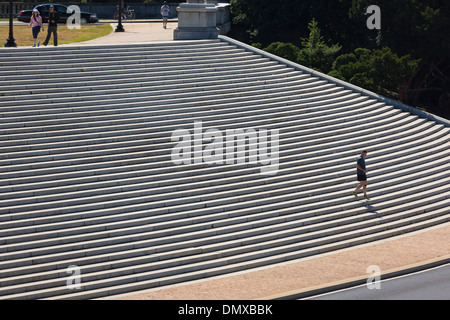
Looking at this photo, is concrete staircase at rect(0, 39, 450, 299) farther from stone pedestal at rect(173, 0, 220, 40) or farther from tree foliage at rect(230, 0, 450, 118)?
tree foliage at rect(230, 0, 450, 118)

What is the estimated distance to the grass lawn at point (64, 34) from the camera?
2955 cm

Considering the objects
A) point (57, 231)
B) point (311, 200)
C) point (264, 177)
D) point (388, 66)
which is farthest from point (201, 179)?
point (388, 66)

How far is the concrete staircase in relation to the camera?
651 inches

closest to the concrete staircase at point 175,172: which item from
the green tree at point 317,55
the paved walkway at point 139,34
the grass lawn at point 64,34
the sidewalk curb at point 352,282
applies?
the sidewalk curb at point 352,282

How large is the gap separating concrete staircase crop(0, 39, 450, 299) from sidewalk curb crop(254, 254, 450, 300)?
1.99 meters

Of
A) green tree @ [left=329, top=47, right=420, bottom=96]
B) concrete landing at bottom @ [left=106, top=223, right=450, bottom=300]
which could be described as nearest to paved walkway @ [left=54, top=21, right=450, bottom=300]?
concrete landing at bottom @ [left=106, top=223, right=450, bottom=300]

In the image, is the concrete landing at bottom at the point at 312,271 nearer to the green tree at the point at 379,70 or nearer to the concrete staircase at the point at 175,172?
the concrete staircase at the point at 175,172

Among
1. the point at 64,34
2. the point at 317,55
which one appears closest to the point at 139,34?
the point at 64,34

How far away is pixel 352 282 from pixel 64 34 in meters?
21.4

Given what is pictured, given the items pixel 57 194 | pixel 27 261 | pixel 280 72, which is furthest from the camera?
pixel 280 72

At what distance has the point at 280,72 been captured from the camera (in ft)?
88.4

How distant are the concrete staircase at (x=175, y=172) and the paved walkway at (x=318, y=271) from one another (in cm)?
44

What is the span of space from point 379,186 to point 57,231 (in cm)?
1005
